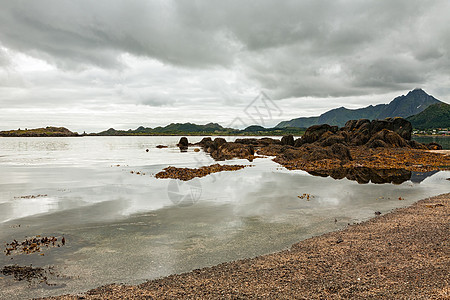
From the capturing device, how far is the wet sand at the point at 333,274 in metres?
7.84

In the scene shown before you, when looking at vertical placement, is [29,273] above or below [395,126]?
below

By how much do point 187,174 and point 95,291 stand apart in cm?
2624

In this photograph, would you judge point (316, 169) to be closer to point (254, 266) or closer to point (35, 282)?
point (254, 266)

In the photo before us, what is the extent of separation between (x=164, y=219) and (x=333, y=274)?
33.5 feet

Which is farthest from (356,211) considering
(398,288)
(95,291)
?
(95,291)

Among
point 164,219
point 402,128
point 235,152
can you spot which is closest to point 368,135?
point 402,128

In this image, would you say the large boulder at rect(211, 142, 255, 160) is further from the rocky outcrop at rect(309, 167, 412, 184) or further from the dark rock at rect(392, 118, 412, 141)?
the dark rock at rect(392, 118, 412, 141)

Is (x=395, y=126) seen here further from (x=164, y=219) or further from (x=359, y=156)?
(x=164, y=219)

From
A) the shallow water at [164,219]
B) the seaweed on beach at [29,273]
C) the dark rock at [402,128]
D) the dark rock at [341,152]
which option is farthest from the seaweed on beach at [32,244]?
the dark rock at [402,128]

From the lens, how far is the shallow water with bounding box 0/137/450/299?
10.4 metres

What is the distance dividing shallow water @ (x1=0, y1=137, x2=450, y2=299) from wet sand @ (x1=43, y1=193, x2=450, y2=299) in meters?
1.05

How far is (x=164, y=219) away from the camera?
53.5ft

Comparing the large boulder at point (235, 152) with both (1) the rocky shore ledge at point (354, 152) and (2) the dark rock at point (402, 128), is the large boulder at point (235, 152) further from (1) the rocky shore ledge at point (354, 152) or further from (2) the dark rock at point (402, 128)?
(2) the dark rock at point (402, 128)

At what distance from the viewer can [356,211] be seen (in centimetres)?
1777
